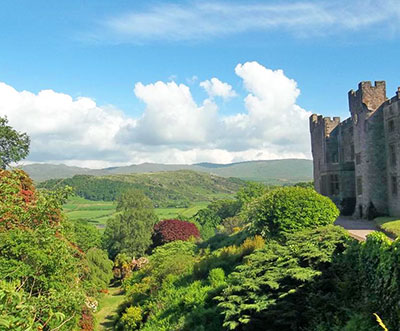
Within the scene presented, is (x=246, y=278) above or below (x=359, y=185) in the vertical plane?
below

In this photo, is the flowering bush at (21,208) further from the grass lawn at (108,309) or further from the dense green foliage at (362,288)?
the grass lawn at (108,309)

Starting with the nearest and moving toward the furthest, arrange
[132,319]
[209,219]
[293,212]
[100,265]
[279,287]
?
[279,287] → [293,212] → [132,319] → [100,265] → [209,219]

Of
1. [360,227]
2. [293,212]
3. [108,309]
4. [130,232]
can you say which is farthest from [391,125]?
[130,232]

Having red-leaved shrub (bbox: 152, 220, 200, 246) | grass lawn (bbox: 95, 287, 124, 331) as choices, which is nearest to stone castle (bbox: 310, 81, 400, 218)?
red-leaved shrub (bbox: 152, 220, 200, 246)

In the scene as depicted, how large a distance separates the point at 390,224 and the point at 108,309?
2423cm

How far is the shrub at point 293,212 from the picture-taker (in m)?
18.1

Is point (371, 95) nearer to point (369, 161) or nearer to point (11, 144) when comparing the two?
point (369, 161)

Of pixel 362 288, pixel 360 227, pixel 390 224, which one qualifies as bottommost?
pixel 360 227

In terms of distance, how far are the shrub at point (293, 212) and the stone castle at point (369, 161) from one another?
832 cm

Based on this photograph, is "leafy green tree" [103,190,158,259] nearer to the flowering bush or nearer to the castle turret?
the castle turret

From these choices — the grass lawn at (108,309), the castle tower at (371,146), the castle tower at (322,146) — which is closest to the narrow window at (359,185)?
the castle tower at (371,146)

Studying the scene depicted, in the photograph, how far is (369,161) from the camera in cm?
2628

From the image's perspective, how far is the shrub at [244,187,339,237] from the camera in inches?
713

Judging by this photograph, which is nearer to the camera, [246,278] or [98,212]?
[246,278]
